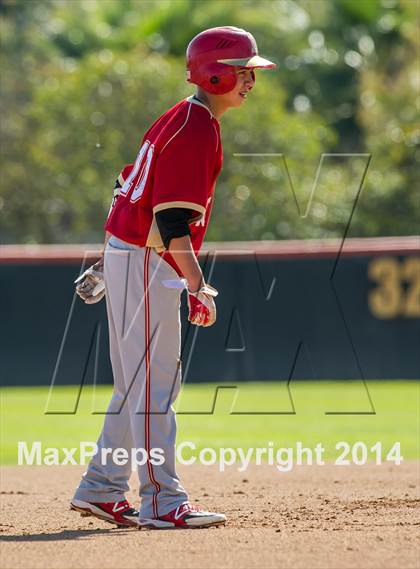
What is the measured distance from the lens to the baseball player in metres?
4.64

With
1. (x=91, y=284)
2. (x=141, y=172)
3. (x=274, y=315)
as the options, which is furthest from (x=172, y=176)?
(x=274, y=315)

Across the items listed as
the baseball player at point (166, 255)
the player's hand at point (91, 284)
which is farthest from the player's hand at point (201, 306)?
the player's hand at point (91, 284)

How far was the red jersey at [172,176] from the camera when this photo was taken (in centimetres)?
462

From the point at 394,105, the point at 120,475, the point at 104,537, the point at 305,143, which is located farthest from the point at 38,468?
the point at 394,105

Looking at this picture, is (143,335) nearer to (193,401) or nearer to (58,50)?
(193,401)

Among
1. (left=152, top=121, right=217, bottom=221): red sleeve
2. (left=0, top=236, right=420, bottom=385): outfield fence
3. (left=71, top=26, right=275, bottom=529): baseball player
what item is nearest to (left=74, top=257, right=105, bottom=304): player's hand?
(left=71, top=26, right=275, bottom=529): baseball player

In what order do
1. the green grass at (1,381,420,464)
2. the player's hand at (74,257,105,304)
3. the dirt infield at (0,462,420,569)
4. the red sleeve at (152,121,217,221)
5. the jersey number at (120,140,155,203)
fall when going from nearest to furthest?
1. the dirt infield at (0,462,420,569)
2. the red sleeve at (152,121,217,221)
3. the jersey number at (120,140,155,203)
4. the player's hand at (74,257,105,304)
5. the green grass at (1,381,420,464)

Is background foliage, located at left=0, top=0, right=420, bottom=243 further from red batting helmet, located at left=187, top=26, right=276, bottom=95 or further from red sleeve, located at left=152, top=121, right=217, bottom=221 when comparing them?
red sleeve, located at left=152, top=121, right=217, bottom=221

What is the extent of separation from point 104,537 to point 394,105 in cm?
1917

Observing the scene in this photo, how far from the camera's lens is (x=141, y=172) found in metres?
4.84

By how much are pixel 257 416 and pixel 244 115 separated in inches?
406

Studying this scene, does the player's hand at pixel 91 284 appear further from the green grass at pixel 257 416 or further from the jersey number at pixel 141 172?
the green grass at pixel 257 416

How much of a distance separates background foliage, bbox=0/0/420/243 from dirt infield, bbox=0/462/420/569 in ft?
40.7

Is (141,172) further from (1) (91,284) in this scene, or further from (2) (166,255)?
(1) (91,284)
